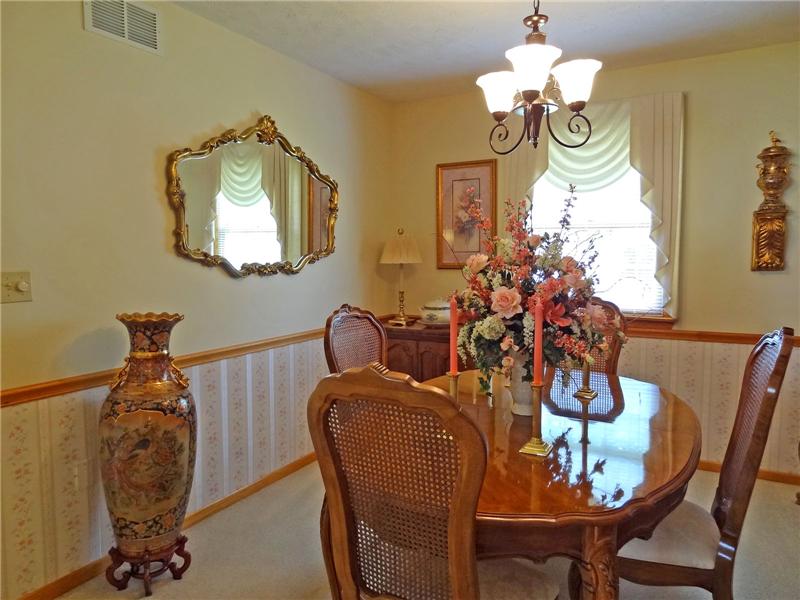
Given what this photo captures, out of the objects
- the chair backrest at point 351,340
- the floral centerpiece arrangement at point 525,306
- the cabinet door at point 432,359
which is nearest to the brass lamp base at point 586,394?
the floral centerpiece arrangement at point 525,306

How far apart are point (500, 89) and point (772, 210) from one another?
2.00 m

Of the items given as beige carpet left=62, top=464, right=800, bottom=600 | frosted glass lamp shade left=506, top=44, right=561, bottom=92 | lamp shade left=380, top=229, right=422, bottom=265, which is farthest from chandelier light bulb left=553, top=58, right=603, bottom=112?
lamp shade left=380, top=229, right=422, bottom=265

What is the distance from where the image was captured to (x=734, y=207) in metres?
3.18

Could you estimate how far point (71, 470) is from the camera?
7.05 ft

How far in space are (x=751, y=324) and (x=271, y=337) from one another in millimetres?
2862

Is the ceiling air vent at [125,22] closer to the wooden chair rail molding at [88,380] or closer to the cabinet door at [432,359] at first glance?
Answer: the wooden chair rail molding at [88,380]

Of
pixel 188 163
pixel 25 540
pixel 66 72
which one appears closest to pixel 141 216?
pixel 188 163

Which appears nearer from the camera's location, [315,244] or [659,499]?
[659,499]

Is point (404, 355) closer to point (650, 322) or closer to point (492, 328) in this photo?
point (650, 322)

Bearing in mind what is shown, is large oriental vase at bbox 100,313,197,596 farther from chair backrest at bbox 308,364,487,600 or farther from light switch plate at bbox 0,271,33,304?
chair backrest at bbox 308,364,487,600

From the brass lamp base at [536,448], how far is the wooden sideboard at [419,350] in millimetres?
2027

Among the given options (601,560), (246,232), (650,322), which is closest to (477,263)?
(601,560)

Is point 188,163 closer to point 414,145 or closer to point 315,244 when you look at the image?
point 315,244

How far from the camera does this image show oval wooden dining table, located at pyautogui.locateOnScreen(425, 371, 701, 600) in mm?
1232
